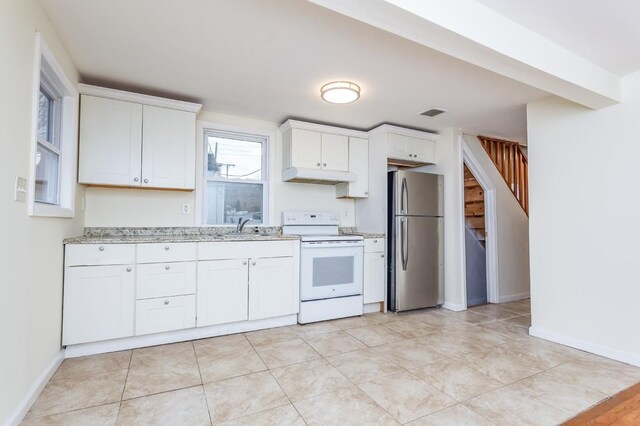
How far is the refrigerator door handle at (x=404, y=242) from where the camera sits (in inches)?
152

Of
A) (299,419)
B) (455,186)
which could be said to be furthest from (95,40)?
(455,186)

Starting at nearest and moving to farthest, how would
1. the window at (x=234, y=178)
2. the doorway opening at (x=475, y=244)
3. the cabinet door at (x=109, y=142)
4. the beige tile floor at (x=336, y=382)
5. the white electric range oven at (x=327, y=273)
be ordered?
the beige tile floor at (x=336, y=382) < the cabinet door at (x=109, y=142) < the white electric range oven at (x=327, y=273) < the window at (x=234, y=178) < the doorway opening at (x=475, y=244)

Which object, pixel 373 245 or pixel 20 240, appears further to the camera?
pixel 373 245

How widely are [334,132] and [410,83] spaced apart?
4.16 feet

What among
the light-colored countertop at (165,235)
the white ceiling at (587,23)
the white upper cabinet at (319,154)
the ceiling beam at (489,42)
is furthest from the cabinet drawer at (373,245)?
the white ceiling at (587,23)

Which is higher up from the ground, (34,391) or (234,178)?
(234,178)

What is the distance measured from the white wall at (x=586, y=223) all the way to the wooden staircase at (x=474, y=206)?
66.1 inches

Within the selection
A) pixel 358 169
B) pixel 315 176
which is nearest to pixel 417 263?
pixel 358 169

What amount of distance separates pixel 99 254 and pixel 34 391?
977mm

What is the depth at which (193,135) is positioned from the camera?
126 inches

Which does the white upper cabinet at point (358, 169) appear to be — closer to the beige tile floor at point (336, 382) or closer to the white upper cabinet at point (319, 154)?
the white upper cabinet at point (319, 154)

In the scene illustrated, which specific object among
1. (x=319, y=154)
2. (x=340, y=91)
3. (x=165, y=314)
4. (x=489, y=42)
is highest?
(x=340, y=91)

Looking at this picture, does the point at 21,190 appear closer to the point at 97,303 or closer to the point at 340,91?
the point at 97,303

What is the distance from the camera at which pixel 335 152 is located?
3941 millimetres
